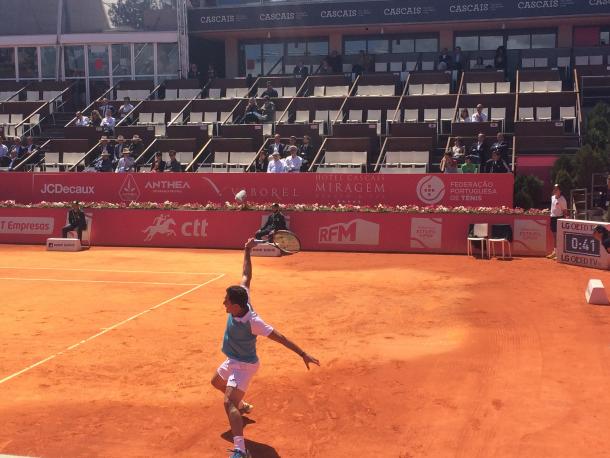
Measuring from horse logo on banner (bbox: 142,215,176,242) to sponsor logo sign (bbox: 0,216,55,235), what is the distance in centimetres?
406

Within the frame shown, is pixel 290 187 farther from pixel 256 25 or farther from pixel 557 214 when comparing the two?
pixel 256 25

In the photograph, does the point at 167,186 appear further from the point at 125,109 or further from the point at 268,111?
the point at 125,109

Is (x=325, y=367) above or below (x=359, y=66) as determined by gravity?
below


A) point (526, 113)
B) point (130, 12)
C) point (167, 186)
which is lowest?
point (167, 186)

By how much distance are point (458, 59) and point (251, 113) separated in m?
12.4

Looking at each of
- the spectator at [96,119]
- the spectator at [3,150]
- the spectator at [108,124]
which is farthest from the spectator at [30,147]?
the spectator at [108,124]

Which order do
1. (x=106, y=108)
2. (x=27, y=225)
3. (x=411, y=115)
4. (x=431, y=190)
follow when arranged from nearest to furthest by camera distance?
(x=431, y=190), (x=27, y=225), (x=411, y=115), (x=106, y=108)

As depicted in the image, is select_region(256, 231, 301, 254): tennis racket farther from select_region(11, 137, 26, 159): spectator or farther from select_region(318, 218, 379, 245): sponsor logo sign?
select_region(11, 137, 26, 159): spectator

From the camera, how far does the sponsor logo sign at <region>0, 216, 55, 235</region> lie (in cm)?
2772

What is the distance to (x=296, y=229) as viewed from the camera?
25375 millimetres

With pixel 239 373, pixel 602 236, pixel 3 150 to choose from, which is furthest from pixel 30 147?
pixel 239 373

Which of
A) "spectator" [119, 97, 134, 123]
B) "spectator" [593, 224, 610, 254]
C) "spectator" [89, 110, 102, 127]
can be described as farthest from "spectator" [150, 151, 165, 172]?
"spectator" [593, 224, 610, 254]

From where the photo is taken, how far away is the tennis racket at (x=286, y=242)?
31.5ft

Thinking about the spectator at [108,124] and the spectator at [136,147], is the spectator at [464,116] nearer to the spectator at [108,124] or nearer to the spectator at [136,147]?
the spectator at [136,147]
